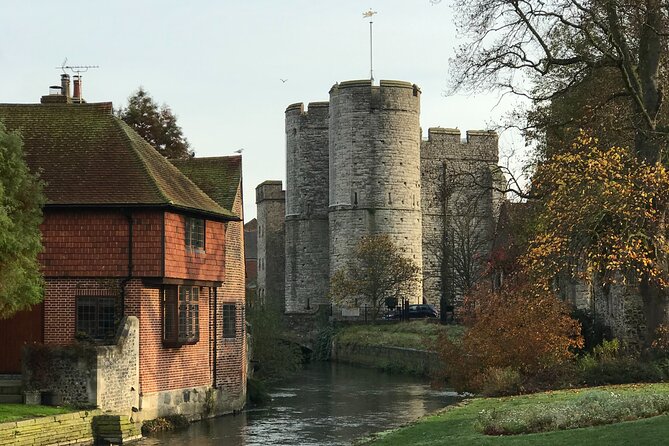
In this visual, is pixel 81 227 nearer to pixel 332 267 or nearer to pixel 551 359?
pixel 551 359

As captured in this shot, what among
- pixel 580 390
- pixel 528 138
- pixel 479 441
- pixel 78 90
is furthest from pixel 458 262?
pixel 479 441

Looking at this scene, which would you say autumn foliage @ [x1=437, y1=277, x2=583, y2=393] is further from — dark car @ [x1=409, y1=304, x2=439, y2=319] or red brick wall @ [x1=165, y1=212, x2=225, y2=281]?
dark car @ [x1=409, y1=304, x2=439, y2=319]

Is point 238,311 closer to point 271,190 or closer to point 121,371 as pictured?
point 121,371

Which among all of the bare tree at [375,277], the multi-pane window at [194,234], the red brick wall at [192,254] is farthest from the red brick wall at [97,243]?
the bare tree at [375,277]

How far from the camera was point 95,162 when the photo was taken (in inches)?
1315

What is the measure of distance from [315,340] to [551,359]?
4558 cm

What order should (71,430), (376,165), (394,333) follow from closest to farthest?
(71,430) → (394,333) → (376,165)

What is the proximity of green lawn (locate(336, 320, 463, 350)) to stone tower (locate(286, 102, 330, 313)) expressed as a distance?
13423 millimetres

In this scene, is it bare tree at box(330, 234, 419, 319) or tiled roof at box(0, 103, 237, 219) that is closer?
tiled roof at box(0, 103, 237, 219)

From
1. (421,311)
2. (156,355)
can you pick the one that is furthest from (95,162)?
(421,311)

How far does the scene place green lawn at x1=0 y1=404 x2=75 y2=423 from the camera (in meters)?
26.1

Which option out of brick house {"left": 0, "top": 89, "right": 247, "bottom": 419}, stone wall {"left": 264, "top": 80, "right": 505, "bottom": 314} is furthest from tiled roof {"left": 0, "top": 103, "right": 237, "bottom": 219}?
stone wall {"left": 264, "top": 80, "right": 505, "bottom": 314}

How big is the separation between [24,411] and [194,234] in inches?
346

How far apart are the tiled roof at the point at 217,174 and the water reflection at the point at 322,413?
7122mm
